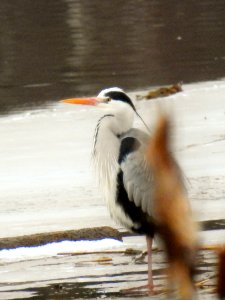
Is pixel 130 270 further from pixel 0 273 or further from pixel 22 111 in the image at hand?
pixel 22 111

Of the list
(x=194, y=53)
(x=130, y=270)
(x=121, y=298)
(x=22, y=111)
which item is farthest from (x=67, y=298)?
(x=194, y=53)

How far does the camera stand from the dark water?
16.8 metres

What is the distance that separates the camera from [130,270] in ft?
22.4

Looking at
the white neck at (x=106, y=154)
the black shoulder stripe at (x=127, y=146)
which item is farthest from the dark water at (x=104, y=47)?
the black shoulder stripe at (x=127, y=146)

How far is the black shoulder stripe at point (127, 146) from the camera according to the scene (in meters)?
6.29

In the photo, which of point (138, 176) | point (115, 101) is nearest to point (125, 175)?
point (138, 176)

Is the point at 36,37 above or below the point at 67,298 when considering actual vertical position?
above

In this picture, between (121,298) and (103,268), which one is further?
(103,268)

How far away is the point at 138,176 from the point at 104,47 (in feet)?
48.4

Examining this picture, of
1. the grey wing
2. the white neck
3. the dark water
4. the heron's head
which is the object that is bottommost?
the grey wing

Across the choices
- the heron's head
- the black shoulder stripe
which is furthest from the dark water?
the black shoulder stripe

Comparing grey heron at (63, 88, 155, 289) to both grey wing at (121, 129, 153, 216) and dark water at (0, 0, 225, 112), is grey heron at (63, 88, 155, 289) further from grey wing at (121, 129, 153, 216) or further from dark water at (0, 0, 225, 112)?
dark water at (0, 0, 225, 112)

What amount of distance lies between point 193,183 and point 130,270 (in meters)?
2.72

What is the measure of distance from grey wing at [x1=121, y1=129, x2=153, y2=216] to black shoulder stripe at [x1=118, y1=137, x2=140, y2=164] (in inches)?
0.7
